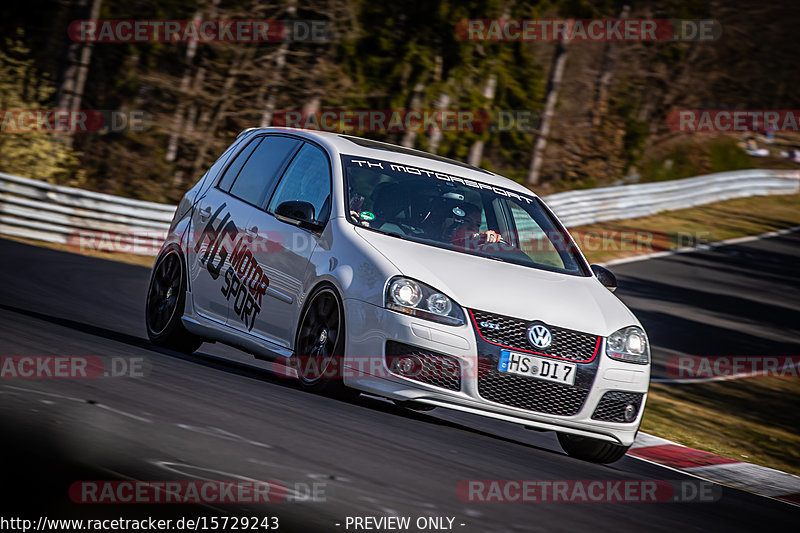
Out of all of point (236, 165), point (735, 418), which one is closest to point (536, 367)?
point (236, 165)

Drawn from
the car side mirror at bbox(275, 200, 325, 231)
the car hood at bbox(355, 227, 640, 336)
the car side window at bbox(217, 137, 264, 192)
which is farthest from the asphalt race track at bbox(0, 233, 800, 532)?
the car side window at bbox(217, 137, 264, 192)

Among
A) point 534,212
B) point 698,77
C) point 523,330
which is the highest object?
point 698,77

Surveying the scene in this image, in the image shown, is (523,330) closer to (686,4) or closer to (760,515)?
(760,515)

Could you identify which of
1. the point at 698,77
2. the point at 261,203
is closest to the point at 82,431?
the point at 261,203

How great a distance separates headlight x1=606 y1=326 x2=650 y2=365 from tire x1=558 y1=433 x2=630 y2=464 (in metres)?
0.59

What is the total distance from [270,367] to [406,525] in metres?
6.07

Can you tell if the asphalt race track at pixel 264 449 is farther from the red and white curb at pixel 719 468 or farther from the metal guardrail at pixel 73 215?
the metal guardrail at pixel 73 215

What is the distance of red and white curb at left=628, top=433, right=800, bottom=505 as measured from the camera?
773 cm

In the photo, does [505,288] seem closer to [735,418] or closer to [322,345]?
[322,345]

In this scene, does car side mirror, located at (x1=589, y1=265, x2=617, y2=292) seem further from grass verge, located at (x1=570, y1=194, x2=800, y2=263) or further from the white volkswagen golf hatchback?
grass verge, located at (x1=570, y1=194, x2=800, y2=263)

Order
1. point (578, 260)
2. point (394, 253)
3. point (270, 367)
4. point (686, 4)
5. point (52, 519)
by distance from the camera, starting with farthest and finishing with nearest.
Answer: point (686, 4), point (270, 367), point (578, 260), point (394, 253), point (52, 519)

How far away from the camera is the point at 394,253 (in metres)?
6.50

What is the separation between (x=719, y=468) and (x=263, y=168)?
4.14 metres

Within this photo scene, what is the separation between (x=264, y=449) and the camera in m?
4.89
